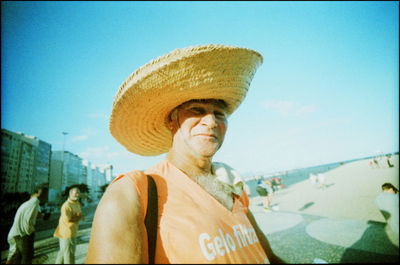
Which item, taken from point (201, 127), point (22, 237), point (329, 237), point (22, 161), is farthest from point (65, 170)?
point (201, 127)

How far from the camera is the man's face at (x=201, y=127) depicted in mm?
1362

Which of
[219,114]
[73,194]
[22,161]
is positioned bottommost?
[22,161]

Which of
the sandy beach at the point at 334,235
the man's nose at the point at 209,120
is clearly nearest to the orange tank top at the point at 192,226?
the man's nose at the point at 209,120

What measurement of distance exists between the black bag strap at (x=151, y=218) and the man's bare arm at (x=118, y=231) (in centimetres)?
4

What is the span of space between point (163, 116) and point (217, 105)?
Result: 1.75 feet

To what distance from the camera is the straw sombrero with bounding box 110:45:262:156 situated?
1.24 meters

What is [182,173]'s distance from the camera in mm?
1229

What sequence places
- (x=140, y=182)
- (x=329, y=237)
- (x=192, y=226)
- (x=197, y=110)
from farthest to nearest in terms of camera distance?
1. (x=329, y=237)
2. (x=197, y=110)
3. (x=140, y=182)
4. (x=192, y=226)

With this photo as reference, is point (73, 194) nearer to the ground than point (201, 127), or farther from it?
nearer to the ground

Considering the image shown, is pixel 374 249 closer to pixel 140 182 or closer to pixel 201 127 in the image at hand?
pixel 201 127

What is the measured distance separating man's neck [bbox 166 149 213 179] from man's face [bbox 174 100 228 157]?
0.06 m

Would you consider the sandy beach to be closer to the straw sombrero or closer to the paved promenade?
the paved promenade

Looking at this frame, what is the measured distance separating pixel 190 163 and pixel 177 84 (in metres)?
0.60

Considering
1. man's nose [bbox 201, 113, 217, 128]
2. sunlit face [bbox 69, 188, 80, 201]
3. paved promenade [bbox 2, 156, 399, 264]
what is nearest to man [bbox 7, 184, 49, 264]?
sunlit face [bbox 69, 188, 80, 201]
